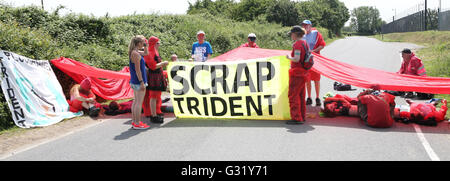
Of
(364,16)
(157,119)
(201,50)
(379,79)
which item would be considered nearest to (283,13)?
(201,50)

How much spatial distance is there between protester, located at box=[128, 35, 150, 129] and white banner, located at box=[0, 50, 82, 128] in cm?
199

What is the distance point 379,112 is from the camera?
5477mm

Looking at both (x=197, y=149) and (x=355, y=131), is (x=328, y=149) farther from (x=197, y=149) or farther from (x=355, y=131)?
(x=197, y=149)

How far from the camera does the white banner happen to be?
20.7ft

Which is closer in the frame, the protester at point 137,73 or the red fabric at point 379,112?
the red fabric at point 379,112

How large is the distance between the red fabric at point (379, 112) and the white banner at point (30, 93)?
6.03 metres

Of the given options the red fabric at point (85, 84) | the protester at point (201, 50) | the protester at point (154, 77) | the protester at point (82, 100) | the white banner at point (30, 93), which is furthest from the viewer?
the protester at point (201, 50)

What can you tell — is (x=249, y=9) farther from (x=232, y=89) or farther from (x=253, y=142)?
(x=253, y=142)

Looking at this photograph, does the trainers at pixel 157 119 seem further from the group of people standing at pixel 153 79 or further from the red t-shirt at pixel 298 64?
the red t-shirt at pixel 298 64

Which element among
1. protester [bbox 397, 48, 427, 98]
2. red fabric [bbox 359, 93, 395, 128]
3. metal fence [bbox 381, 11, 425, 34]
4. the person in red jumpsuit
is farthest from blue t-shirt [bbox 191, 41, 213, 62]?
metal fence [bbox 381, 11, 425, 34]

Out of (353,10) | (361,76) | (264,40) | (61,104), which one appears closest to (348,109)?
(361,76)

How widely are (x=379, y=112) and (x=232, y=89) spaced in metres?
2.69

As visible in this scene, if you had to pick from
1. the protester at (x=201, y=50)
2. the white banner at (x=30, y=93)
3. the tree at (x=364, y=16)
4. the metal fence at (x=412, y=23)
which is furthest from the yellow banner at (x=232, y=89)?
the tree at (x=364, y=16)

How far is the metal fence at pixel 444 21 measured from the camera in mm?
38219
